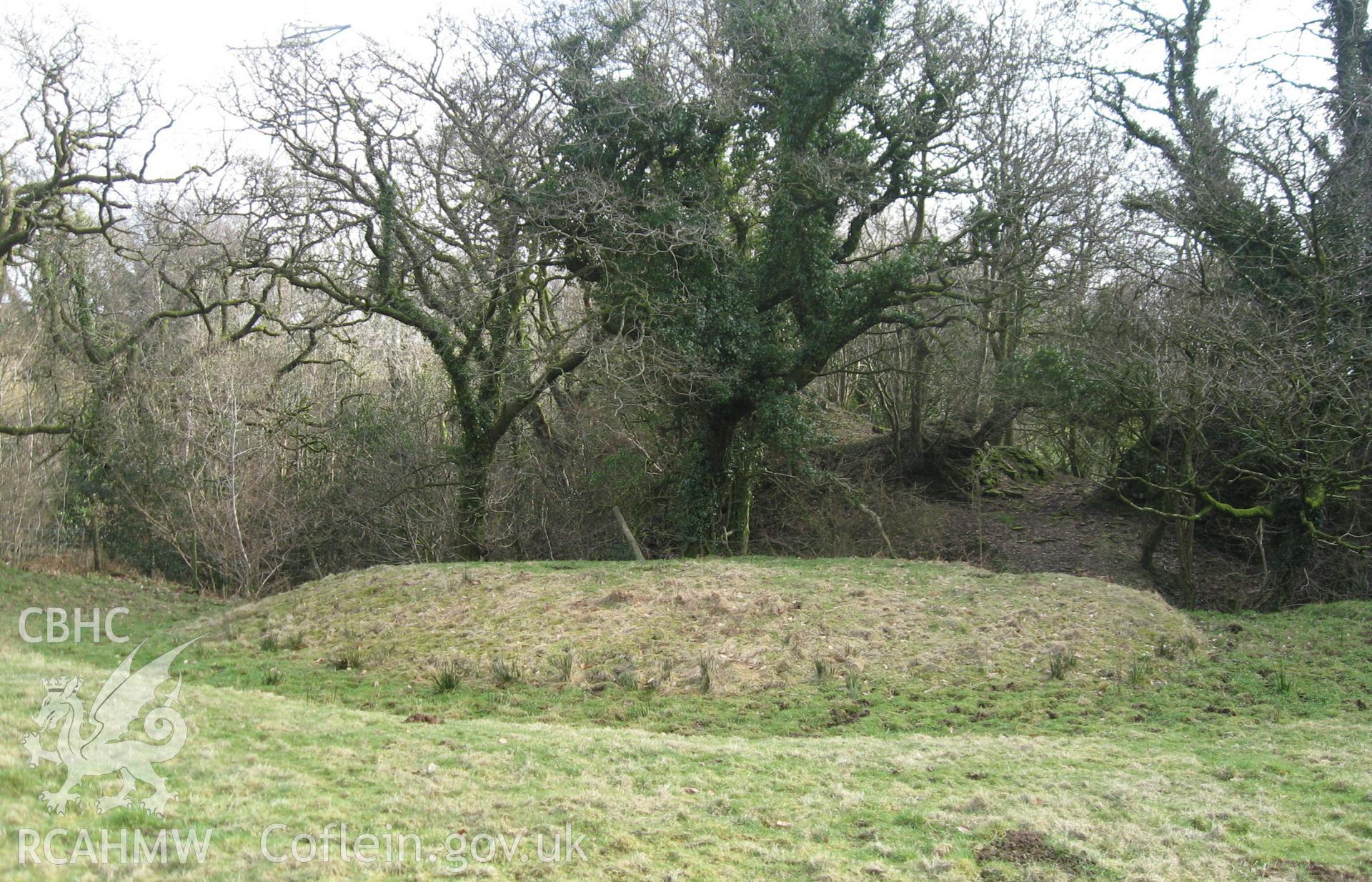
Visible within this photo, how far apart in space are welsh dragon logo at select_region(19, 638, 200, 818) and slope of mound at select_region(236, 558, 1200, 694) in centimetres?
362

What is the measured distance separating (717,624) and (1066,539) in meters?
12.0

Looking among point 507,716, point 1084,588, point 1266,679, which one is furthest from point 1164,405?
point 507,716

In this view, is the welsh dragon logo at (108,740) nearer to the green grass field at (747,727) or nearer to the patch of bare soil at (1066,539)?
the green grass field at (747,727)

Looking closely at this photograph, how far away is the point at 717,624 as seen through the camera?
10.2 meters

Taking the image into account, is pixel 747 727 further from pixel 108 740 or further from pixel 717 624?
pixel 108 740

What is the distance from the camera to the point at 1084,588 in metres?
11.7

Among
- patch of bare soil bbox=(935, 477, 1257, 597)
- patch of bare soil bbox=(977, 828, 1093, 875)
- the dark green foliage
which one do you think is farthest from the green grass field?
patch of bare soil bbox=(935, 477, 1257, 597)

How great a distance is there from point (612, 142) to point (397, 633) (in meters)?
9.79

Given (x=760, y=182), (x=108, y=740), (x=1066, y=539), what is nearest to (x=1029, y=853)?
(x=108, y=740)

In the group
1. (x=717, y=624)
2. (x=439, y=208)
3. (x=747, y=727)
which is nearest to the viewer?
(x=747, y=727)

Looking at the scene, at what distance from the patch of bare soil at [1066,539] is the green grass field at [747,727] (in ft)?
17.6

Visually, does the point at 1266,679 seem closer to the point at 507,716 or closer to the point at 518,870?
→ the point at 507,716

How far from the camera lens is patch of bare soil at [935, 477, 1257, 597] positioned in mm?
17188

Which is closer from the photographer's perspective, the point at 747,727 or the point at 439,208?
the point at 747,727
